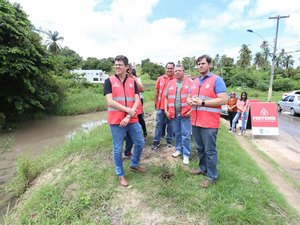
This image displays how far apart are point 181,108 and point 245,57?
60.3m

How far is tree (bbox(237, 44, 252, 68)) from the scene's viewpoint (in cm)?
5869

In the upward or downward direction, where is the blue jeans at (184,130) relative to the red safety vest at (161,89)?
downward

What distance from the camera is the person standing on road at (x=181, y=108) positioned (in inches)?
171

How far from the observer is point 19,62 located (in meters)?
10.9

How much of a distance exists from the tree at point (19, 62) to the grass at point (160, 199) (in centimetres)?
814

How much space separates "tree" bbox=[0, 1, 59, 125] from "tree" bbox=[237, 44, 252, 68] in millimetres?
53818

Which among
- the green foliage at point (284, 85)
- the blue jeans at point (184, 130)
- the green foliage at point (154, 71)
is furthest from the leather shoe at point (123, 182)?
the green foliage at point (154, 71)

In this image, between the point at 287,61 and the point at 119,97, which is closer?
the point at 119,97

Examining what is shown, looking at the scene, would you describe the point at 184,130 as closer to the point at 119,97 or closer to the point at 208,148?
the point at 208,148

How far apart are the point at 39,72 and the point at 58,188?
9770 millimetres

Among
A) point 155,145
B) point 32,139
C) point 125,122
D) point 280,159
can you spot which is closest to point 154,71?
point 32,139

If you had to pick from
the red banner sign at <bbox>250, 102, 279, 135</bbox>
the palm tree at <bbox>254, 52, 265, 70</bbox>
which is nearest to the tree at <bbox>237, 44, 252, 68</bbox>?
Answer: the palm tree at <bbox>254, 52, 265, 70</bbox>

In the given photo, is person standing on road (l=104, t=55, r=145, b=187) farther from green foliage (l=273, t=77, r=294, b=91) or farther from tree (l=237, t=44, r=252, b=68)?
tree (l=237, t=44, r=252, b=68)

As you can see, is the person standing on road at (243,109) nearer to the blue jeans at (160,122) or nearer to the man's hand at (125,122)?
the blue jeans at (160,122)
